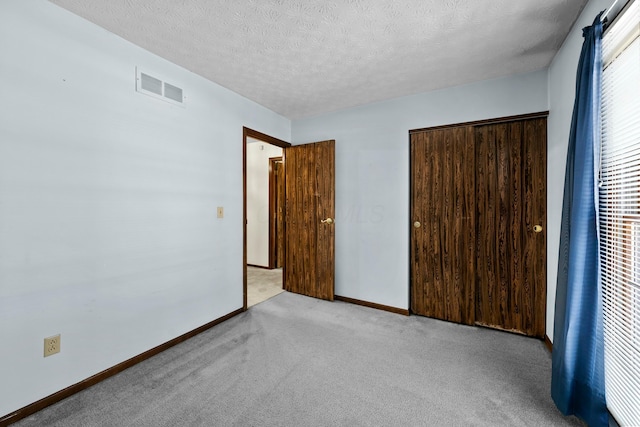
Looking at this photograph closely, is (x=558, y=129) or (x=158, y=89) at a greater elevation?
(x=158, y=89)

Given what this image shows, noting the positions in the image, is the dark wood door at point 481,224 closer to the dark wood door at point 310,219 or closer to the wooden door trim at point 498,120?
the wooden door trim at point 498,120

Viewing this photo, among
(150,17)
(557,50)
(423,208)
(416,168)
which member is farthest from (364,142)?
(150,17)

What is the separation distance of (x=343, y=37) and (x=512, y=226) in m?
2.23

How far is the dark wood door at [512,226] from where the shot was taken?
8.39 ft

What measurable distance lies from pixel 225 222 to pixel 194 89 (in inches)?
51.0

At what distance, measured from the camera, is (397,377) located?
200 centimetres

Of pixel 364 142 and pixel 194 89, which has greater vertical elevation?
pixel 194 89

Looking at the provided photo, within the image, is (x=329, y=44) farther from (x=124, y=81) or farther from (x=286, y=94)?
(x=124, y=81)

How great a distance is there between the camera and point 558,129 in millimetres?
2252

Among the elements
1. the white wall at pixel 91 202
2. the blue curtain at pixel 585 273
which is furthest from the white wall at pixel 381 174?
the white wall at pixel 91 202

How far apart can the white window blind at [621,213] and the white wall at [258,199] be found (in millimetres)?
4416

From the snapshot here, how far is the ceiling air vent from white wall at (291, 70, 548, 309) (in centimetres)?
178

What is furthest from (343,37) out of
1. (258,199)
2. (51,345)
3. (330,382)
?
(258,199)

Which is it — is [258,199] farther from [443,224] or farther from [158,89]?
[443,224]
